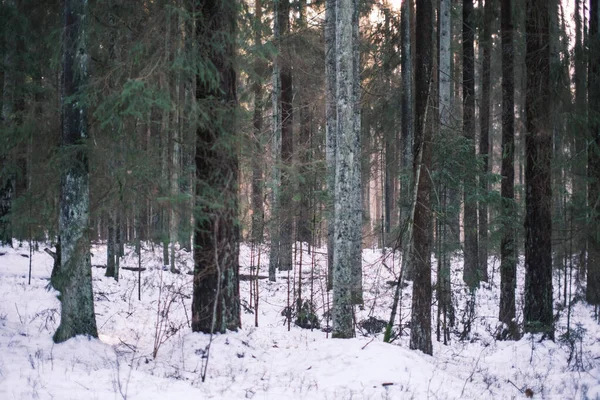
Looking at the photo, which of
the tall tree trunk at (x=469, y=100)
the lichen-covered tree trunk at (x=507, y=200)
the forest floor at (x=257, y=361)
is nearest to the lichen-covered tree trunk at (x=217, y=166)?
the forest floor at (x=257, y=361)

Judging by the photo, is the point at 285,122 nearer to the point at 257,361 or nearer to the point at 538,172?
the point at 538,172

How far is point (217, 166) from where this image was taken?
8.16 meters

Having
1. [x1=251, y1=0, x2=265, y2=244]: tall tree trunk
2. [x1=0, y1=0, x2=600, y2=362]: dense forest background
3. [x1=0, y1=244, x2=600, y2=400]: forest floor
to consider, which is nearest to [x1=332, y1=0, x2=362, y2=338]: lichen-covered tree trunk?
[x1=0, y1=0, x2=600, y2=362]: dense forest background

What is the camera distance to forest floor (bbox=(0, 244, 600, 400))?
6117 millimetres

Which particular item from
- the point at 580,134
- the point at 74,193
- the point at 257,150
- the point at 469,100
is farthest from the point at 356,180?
the point at 74,193

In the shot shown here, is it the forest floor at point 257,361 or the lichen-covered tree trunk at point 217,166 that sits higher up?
the lichen-covered tree trunk at point 217,166

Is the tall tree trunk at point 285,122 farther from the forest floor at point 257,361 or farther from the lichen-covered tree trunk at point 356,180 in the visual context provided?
the forest floor at point 257,361

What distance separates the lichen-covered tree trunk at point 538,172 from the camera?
390 inches

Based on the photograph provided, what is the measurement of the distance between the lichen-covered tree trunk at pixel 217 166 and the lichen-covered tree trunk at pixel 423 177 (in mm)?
3471

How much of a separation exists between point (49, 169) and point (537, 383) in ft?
30.4

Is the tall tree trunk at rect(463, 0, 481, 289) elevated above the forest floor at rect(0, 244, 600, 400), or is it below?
above

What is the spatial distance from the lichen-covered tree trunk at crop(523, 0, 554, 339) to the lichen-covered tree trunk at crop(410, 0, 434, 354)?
261 centimetres

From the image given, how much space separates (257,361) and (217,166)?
3401 millimetres

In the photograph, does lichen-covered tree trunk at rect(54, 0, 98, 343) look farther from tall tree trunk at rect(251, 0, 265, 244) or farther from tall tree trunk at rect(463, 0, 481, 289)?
tall tree trunk at rect(463, 0, 481, 289)
